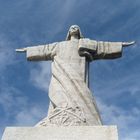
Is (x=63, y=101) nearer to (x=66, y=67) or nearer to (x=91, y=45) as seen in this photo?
(x=66, y=67)

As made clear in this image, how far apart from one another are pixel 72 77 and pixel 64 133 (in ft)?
7.90

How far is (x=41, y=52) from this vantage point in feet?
42.1

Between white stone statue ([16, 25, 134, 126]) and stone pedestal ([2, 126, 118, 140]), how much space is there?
38 centimetres

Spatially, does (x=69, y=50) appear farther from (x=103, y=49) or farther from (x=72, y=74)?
(x=103, y=49)

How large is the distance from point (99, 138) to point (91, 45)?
3.99 m

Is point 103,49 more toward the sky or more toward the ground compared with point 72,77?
more toward the sky

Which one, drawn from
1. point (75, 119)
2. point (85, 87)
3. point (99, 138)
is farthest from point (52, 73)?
point (99, 138)

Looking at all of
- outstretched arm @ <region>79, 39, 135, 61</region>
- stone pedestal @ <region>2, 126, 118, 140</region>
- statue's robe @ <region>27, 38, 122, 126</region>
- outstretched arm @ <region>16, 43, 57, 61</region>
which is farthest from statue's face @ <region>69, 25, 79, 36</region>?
stone pedestal @ <region>2, 126, 118, 140</region>

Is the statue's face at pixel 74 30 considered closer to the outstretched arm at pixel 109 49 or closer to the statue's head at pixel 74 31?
the statue's head at pixel 74 31

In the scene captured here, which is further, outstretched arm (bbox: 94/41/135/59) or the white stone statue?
outstretched arm (bbox: 94/41/135/59)

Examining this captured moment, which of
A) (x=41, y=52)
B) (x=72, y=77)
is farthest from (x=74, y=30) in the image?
(x=72, y=77)

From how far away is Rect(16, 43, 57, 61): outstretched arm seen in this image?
12656mm

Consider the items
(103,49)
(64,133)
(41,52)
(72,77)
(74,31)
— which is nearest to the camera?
(64,133)

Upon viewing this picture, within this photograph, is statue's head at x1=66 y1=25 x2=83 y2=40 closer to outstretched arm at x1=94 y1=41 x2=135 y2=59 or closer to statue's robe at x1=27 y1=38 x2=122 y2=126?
statue's robe at x1=27 y1=38 x2=122 y2=126
